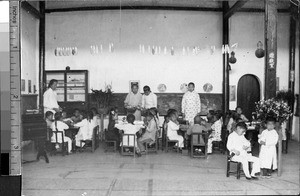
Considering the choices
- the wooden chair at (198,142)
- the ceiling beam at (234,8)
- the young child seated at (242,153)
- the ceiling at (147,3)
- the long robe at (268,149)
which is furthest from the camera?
the ceiling at (147,3)

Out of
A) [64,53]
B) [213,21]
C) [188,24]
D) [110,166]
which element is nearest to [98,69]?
[64,53]

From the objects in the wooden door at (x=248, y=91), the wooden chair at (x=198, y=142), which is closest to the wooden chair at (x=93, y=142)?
the wooden chair at (x=198, y=142)

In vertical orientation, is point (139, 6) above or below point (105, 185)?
above

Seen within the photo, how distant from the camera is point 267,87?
7.11m

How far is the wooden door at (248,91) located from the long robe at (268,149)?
5.26 meters

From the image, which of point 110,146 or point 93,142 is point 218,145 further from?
point 93,142

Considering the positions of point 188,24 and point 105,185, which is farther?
point 188,24

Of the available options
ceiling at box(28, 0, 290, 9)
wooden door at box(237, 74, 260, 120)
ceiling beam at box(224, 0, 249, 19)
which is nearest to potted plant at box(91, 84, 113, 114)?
ceiling at box(28, 0, 290, 9)

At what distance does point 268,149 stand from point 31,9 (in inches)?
302

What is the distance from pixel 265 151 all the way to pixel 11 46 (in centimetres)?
461

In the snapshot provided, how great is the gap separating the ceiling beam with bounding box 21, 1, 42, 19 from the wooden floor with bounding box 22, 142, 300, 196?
13.5 feet

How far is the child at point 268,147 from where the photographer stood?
633cm

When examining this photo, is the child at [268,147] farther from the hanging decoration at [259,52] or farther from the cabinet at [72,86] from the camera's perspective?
the cabinet at [72,86]

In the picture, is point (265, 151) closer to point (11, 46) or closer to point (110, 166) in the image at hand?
point (110, 166)
